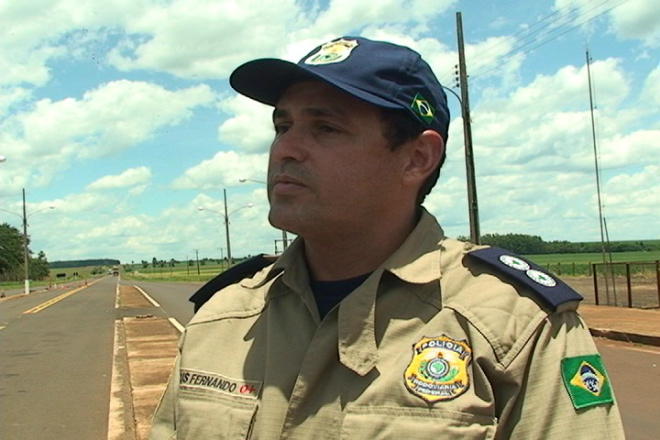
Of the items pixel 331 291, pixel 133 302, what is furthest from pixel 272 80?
pixel 133 302

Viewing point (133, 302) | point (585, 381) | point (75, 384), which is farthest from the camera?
point (133, 302)

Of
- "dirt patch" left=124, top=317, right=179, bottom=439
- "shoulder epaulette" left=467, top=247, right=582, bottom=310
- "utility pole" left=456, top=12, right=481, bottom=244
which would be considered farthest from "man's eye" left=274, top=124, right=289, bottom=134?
"utility pole" left=456, top=12, right=481, bottom=244

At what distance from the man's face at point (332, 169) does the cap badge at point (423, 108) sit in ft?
0.34

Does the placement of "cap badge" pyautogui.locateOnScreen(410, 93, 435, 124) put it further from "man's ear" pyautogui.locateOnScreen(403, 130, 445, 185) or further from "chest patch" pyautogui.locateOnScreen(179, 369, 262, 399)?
"chest patch" pyautogui.locateOnScreen(179, 369, 262, 399)

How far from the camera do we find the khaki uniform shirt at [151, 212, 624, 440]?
5.06 ft

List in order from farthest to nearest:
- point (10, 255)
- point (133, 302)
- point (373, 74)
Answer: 1. point (10, 255)
2. point (133, 302)
3. point (373, 74)

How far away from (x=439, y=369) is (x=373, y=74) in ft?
2.58

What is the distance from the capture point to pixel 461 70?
21.0 metres

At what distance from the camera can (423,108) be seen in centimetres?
192

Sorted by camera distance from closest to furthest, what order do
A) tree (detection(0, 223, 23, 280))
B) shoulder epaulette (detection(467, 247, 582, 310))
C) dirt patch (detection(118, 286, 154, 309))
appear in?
shoulder epaulette (detection(467, 247, 582, 310)) → dirt patch (detection(118, 286, 154, 309)) → tree (detection(0, 223, 23, 280))

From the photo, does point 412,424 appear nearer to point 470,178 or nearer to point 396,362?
point 396,362

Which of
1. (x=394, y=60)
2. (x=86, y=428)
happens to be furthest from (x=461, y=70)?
(x=394, y=60)

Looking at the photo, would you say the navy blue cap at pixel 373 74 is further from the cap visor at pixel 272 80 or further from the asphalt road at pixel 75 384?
the asphalt road at pixel 75 384

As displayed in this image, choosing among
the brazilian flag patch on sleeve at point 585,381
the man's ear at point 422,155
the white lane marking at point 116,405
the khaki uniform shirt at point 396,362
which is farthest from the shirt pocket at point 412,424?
the white lane marking at point 116,405
